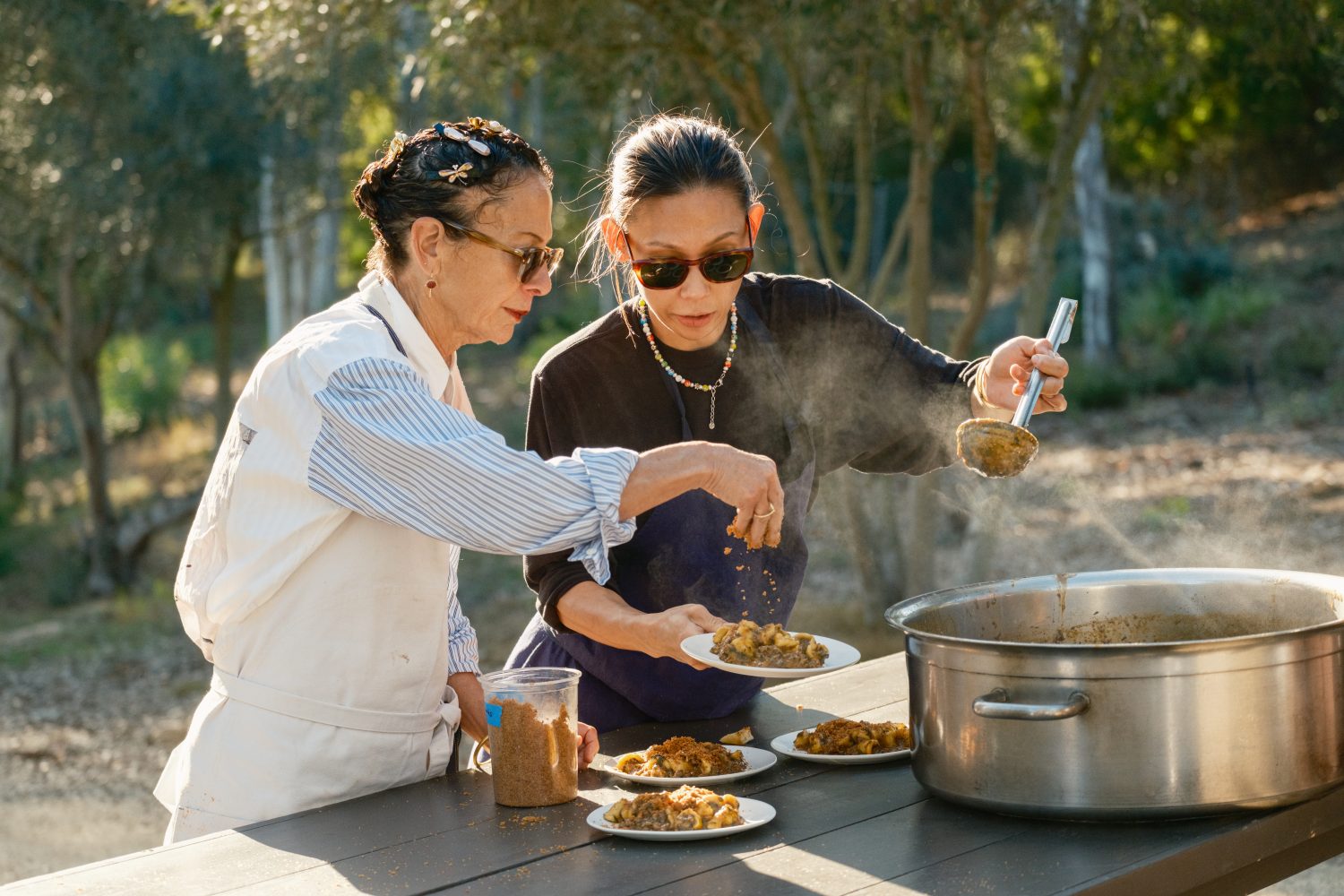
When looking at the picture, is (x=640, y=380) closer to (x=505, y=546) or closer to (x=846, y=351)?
(x=846, y=351)

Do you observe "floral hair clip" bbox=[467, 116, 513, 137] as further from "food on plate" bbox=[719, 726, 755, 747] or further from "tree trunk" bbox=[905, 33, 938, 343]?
"tree trunk" bbox=[905, 33, 938, 343]

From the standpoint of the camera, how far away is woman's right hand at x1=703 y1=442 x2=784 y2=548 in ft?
7.56

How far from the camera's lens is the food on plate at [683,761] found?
2469 mm

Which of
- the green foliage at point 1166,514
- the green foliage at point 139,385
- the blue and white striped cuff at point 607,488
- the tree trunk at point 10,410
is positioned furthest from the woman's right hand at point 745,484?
the green foliage at point 139,385

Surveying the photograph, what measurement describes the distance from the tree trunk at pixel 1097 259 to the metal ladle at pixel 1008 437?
40.5ft

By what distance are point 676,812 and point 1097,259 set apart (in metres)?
13.6

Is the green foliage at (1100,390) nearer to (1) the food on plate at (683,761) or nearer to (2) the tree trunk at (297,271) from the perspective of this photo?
(2) the tree trunk at (297,271)

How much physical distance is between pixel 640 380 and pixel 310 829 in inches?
43.3

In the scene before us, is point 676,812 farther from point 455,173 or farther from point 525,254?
point 455,173

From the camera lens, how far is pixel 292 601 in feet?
7.68

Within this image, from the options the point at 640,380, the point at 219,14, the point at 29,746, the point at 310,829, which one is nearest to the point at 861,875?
the point at 310,829

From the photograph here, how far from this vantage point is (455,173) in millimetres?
2416

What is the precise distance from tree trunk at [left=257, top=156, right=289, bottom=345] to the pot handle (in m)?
9.92

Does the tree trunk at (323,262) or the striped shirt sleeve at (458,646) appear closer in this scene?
the striped shirt sleeve at (458,646)
